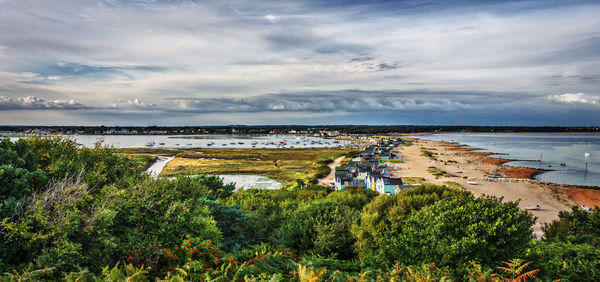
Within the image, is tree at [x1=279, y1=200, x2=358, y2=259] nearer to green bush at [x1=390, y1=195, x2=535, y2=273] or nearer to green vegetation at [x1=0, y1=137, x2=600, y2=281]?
green vegetation at [x1=0, y1=137, x2=600, y2=281]

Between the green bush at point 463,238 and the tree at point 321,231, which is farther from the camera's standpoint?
the tree at point 321,231

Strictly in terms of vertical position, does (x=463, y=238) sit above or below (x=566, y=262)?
above

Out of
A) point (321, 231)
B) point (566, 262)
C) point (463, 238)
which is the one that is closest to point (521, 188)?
point (566, 262)

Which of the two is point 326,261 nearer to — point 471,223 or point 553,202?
point 471,223

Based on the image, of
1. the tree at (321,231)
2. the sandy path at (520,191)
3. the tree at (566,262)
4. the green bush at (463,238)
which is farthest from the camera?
the sandy path at (520,191)

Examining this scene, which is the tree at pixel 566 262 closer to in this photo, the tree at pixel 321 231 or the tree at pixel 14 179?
the tree at pixel 321 231

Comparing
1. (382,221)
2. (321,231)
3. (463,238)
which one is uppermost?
(463,238)

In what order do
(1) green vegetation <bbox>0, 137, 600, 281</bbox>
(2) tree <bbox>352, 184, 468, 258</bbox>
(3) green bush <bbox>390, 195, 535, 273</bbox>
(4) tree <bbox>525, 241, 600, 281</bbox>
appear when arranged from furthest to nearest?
(2) tree <bbox>352, 184, 468, 258</bbox>
(4) tree <bbox>525, 241, 600, 281</bbox>
(3) green bush <bbox>390, 195, 535, 273</bbox>
(1) green vegetation <bbox>0, 137, 600, 281</bbox>

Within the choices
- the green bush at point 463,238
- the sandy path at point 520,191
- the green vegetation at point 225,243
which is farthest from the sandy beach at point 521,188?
the green bush at point 463,238

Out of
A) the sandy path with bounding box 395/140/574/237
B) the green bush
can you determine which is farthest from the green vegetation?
the sandy path with bounding box 395/140/574/237

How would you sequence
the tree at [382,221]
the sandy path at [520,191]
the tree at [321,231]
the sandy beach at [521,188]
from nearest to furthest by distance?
the tree at [382,221]
the tree at [321,231]
the sandy path at [520,191]
the sandy beach at [521,188]

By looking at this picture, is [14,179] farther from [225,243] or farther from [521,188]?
[521,188]
